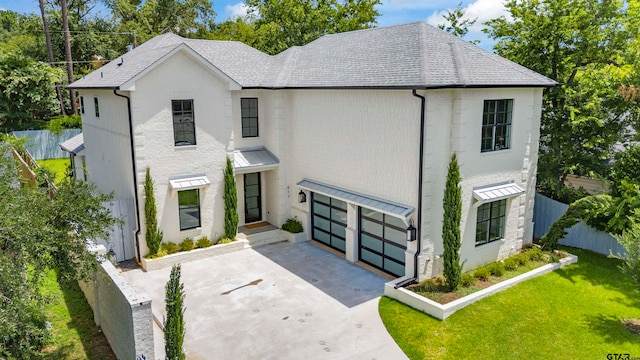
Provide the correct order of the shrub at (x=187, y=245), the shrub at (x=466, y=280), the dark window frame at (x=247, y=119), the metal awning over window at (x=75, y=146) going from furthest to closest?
1. the metal awning over window at (x=75, y=146)
2. the dark window frame at (x=247, y=119)
3. the shrub at (x=187, y=245)
4. the shrub at (x=466, y=280)

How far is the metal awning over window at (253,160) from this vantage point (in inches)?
824

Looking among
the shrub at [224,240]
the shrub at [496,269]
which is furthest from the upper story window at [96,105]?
the shrub at [496,269]

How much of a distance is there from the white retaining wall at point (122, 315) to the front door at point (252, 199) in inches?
366

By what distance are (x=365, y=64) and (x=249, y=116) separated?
6.35 m

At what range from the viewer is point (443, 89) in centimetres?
1542

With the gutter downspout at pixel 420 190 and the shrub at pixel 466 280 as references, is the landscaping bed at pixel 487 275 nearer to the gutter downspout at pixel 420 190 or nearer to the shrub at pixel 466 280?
the shrub at pixel 466 280

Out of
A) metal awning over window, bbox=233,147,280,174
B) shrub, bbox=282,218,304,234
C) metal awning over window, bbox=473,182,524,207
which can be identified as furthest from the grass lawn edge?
metal awning over window, bbox=233,147,280,174

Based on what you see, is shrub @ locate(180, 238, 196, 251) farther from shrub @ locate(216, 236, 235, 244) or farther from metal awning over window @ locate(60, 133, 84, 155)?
metal awning over window @ locate(60, 133, 84, 155)

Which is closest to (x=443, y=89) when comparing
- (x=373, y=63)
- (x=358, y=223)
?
(x=373, y=63)

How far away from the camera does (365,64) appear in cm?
1870

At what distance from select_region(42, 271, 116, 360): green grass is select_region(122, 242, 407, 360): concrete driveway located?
1.89 m

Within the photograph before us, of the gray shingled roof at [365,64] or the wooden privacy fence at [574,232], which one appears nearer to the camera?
the gray shingled roof at [365,64]

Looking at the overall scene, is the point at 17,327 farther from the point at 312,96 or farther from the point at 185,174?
the point at 312,96

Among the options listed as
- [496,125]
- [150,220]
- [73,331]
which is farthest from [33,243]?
[496,125]
